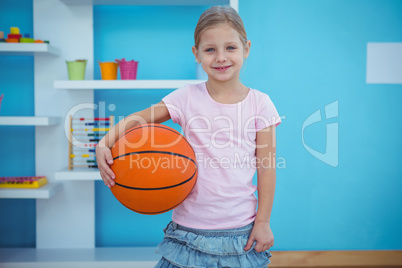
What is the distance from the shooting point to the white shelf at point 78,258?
6.59 feet

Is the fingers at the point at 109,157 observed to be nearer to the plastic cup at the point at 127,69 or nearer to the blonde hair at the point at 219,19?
the blonde hair at the point at 219,19

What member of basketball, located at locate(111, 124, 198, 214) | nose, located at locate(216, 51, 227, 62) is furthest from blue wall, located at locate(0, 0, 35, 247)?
nose, located at locate(216, 51, 227, 62)

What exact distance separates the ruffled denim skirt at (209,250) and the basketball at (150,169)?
0.13 meters

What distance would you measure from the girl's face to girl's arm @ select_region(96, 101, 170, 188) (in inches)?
8.3

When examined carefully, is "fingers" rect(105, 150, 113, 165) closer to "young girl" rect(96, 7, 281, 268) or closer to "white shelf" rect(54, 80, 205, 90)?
"young girl" rect(96, 7, 281, 268)

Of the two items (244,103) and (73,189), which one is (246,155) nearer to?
(244,103)

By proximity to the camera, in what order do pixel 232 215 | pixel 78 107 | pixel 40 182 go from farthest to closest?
pixel 78 107, pixel 40 182, pixel 232 215

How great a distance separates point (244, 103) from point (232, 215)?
0.35 meters

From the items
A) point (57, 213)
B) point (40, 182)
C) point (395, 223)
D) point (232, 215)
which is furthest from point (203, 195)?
point (395, 223)

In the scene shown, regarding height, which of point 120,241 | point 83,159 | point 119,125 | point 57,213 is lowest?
point 120,241

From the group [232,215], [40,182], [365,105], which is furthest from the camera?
[365,105]

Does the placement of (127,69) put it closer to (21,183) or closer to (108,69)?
(108,69)

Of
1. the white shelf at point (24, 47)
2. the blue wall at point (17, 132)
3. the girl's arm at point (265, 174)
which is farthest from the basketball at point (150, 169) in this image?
the blue wall at point (17, 132)

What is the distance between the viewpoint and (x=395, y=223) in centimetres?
240
